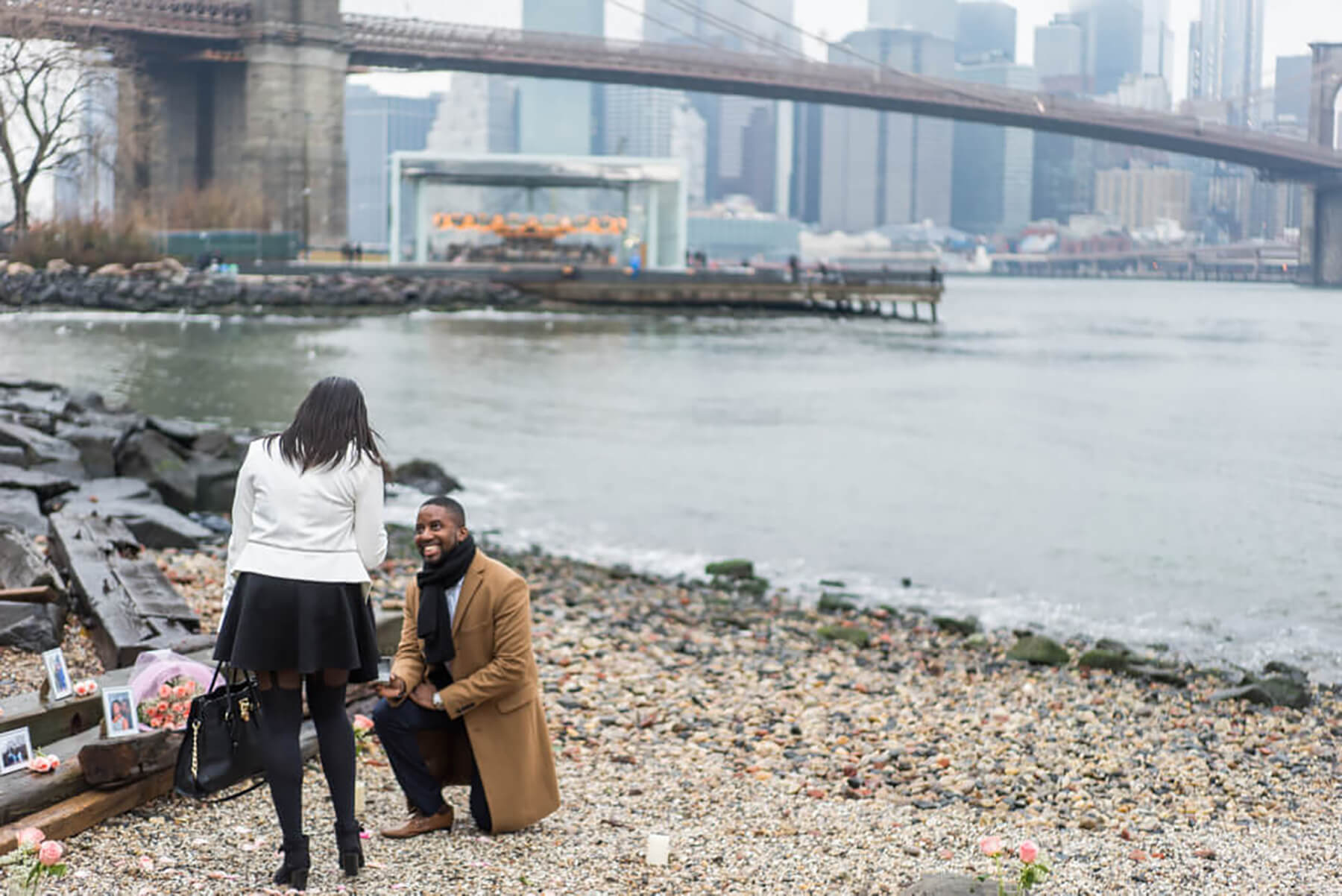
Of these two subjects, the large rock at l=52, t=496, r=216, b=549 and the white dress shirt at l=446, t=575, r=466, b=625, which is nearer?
the white dress shirt at l=446, t=575, r=466, b=625

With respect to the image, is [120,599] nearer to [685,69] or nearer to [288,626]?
[288,626]

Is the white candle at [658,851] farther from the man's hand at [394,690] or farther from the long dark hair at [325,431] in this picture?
the long dark hair at [325,431]

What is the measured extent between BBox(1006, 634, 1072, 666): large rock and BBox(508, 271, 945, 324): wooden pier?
41.7 metres

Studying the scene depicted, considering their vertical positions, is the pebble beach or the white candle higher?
the white candle

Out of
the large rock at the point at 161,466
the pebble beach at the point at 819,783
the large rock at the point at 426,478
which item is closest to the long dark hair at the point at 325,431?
the pebble beach at the point at 819,783

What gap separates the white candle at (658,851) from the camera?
4234 mm

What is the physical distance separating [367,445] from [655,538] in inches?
407

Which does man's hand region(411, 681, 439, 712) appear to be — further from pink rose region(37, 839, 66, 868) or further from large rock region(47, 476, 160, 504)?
large rock region(47, 476, 160, 504)

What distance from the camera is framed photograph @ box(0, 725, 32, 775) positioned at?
4.02 m

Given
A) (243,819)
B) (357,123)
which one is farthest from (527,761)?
(357,123)

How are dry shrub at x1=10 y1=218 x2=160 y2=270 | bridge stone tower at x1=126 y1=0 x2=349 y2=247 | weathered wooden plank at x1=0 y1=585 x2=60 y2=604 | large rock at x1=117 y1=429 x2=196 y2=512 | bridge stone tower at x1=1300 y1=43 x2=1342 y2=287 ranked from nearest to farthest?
1. weathered wooden plank at x1=0 y1=585 x2=60 y2=604
2. large rock at x1=117 y1=429 x2=196 y2=512
3. dry shrub at x1=10 y1=218 x2=160 y2=270
4. bridge stone tower at x1=1300 y1=43 x2=1342 y2=287
5. bridge stone tower at x1=126 y1=0 x2=349 y2=247

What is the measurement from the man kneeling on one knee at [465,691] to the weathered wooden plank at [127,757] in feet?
1.86

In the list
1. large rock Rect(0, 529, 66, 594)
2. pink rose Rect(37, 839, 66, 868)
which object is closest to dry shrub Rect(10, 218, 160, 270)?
large rock Rect(0, 529, 66, 594)

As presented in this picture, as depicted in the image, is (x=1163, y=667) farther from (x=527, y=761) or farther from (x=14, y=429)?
(x=14, y=429)
